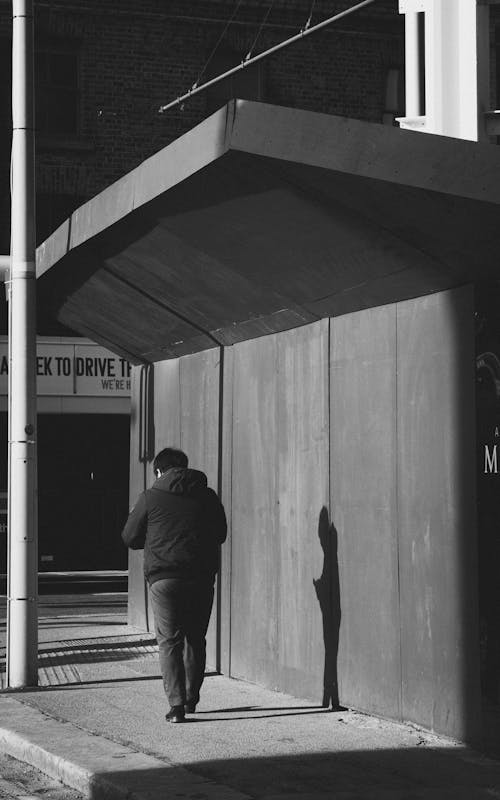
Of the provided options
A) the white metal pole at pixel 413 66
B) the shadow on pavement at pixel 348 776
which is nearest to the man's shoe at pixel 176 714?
A: the shadow on pavement at pixel 348 776

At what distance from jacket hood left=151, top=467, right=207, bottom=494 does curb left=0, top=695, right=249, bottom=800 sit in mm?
1537

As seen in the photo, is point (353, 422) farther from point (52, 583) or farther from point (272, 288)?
point (52, 583)

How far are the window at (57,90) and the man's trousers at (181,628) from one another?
16927mm

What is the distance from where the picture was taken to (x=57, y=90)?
24.3 meters

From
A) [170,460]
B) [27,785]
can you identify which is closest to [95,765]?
[27,785]

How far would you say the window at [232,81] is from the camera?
24547 mm

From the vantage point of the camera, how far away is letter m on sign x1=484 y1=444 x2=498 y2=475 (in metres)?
7.15

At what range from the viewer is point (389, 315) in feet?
27.0

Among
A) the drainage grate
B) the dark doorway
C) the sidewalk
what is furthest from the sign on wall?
the sidewalk

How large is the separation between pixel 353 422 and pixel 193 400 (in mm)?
3411

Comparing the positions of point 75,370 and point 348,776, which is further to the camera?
point 75,370

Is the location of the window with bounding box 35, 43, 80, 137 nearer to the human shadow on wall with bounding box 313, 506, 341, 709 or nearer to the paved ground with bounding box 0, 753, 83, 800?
the human shadow on wall with bounding box 313, 506, 341, 709

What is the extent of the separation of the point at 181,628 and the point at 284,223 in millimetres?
2608

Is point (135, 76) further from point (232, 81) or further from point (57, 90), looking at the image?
point (232, 81)
